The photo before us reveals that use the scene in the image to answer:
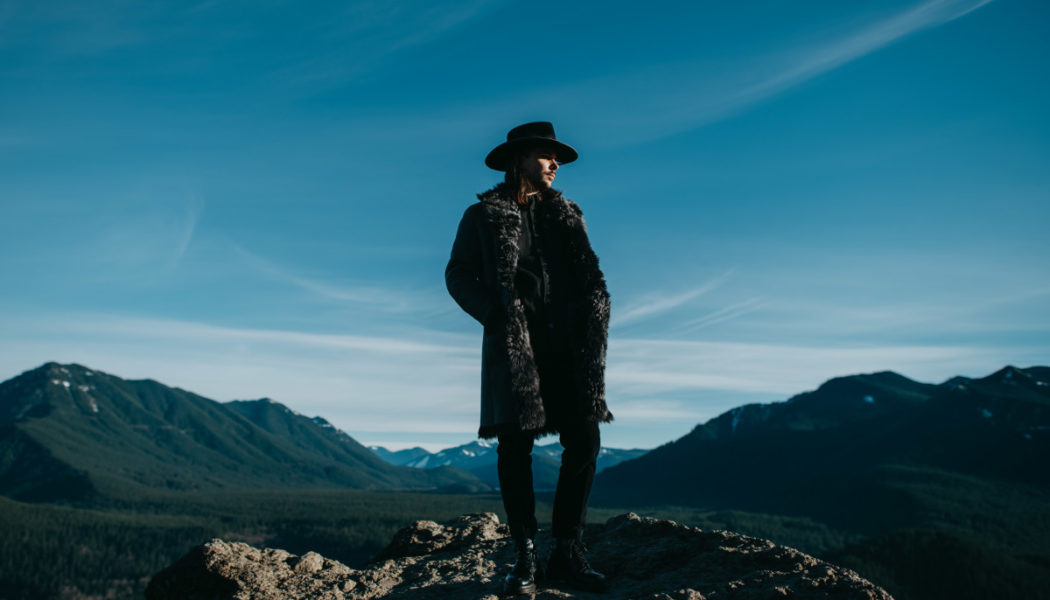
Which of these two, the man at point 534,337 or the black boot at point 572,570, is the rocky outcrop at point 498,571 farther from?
the man at point 534,337

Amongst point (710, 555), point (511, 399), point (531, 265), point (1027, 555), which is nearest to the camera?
point (511, 399)

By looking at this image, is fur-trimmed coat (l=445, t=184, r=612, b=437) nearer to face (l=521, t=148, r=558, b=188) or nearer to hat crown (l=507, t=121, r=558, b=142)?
face (l=521, t=148, r=558, b=188)

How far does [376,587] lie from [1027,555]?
183 meters

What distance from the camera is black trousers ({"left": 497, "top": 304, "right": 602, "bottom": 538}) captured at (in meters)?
4.54

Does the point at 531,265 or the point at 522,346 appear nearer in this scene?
the point at 522,346

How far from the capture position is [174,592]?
571 centimetres

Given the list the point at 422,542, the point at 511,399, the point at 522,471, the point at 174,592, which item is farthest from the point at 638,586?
the point at 174,592

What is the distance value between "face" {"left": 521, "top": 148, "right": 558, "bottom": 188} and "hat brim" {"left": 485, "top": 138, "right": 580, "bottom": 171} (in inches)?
1.8

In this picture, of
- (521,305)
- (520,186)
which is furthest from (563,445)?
(520,186)

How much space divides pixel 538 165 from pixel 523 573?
274cm

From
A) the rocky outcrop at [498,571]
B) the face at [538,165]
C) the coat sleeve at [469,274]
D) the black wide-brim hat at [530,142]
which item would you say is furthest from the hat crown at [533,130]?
the rocky outcrop at [498,571]

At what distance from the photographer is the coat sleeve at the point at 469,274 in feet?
14.7

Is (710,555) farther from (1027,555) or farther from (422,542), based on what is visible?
(1027,555)

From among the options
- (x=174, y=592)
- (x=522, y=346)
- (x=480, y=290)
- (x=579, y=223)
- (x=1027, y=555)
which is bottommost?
(x=1027, y=555)
